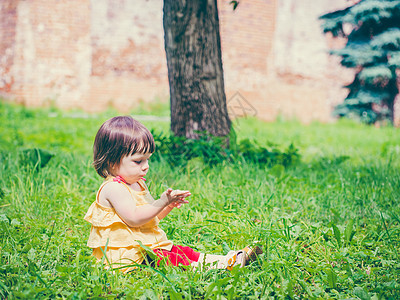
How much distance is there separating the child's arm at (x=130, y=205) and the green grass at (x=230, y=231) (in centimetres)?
24

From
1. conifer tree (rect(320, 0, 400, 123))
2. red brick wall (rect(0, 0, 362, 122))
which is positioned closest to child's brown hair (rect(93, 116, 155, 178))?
red brick wall (rect(0, 0, 362, 122))

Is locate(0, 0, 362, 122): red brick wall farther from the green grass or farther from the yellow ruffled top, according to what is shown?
the yellow ruffled top

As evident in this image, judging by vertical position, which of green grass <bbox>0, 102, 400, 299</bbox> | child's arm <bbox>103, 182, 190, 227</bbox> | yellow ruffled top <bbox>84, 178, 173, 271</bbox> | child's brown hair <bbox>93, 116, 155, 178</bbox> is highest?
child's brown hair <bbox>93, 116, 155, 178</bbox>

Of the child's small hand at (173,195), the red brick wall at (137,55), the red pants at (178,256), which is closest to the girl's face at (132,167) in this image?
the child's small hand at (173,195)

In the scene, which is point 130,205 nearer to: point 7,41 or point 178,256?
point 178,256

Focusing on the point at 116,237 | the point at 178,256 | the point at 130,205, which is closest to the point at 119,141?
the point at 130,205

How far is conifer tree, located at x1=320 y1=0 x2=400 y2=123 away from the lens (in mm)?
10203

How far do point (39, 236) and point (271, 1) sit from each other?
9424mm

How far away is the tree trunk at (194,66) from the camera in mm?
3398

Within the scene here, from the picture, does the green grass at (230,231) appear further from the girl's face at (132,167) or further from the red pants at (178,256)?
the girl's face at (132,167)

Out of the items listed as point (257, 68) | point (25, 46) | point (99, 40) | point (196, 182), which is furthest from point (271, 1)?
point (196, 182)

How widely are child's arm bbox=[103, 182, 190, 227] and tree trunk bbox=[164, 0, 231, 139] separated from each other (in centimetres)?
178

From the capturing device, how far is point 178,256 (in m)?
1.81

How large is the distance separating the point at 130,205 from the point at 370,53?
10.5 metres
